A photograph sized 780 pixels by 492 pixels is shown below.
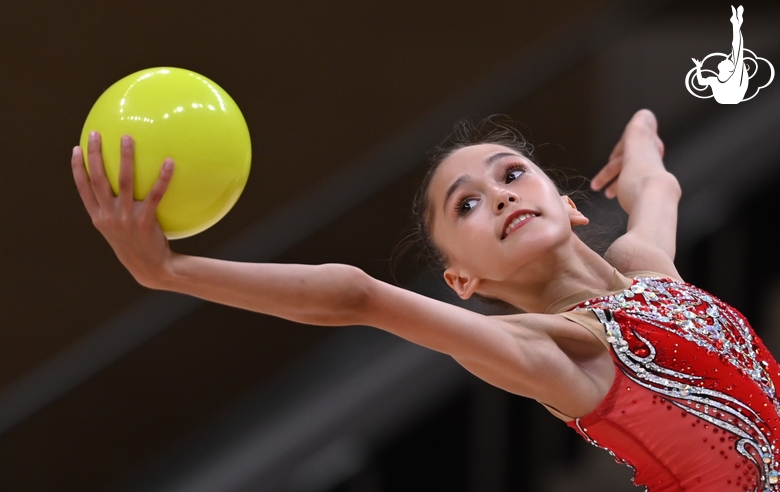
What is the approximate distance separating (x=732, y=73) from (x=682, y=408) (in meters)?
1.85

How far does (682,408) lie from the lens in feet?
4.65

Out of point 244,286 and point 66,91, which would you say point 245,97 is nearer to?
point 66,91

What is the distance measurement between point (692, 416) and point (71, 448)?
215 cm

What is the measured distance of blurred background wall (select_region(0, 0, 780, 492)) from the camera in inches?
100

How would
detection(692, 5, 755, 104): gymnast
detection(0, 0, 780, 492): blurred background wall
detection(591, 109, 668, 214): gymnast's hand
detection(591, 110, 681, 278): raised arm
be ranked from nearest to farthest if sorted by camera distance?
detection(591, 110, 681, 278): raised arm
detection(591, 109, 668, 214): gymnast's hand
detection(0, 0, 780, 492): blurred background wall
detection(692, 5, 755, 104): gymnast

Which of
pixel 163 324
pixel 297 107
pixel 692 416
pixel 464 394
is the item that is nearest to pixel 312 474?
pixel 464 394

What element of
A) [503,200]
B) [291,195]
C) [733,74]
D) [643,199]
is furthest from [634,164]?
[291,195]

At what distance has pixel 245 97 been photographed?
3.20 metres

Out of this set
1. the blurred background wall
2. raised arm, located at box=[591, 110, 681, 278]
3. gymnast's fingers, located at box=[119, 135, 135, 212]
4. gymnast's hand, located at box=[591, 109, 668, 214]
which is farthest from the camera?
the blurred background wall

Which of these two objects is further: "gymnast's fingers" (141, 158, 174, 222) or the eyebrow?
the eyebrow

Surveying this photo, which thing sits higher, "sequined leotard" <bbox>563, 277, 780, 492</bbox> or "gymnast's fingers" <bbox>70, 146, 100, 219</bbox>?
"gymnast's fingers" <bbox>70, 146, 100, 219</bbox>

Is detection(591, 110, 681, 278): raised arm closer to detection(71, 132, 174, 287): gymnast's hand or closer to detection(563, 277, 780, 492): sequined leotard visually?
detection(563, 277, 780, 492): sequined leotard

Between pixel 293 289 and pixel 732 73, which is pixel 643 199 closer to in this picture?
pixel 293 289

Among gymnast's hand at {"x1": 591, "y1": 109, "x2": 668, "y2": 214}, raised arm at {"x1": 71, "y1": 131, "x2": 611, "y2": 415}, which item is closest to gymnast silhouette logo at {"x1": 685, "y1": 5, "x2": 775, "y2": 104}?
gymnast's hand at {"x1": 591, "y1": 109, "x2": 668, "y2": 214}
